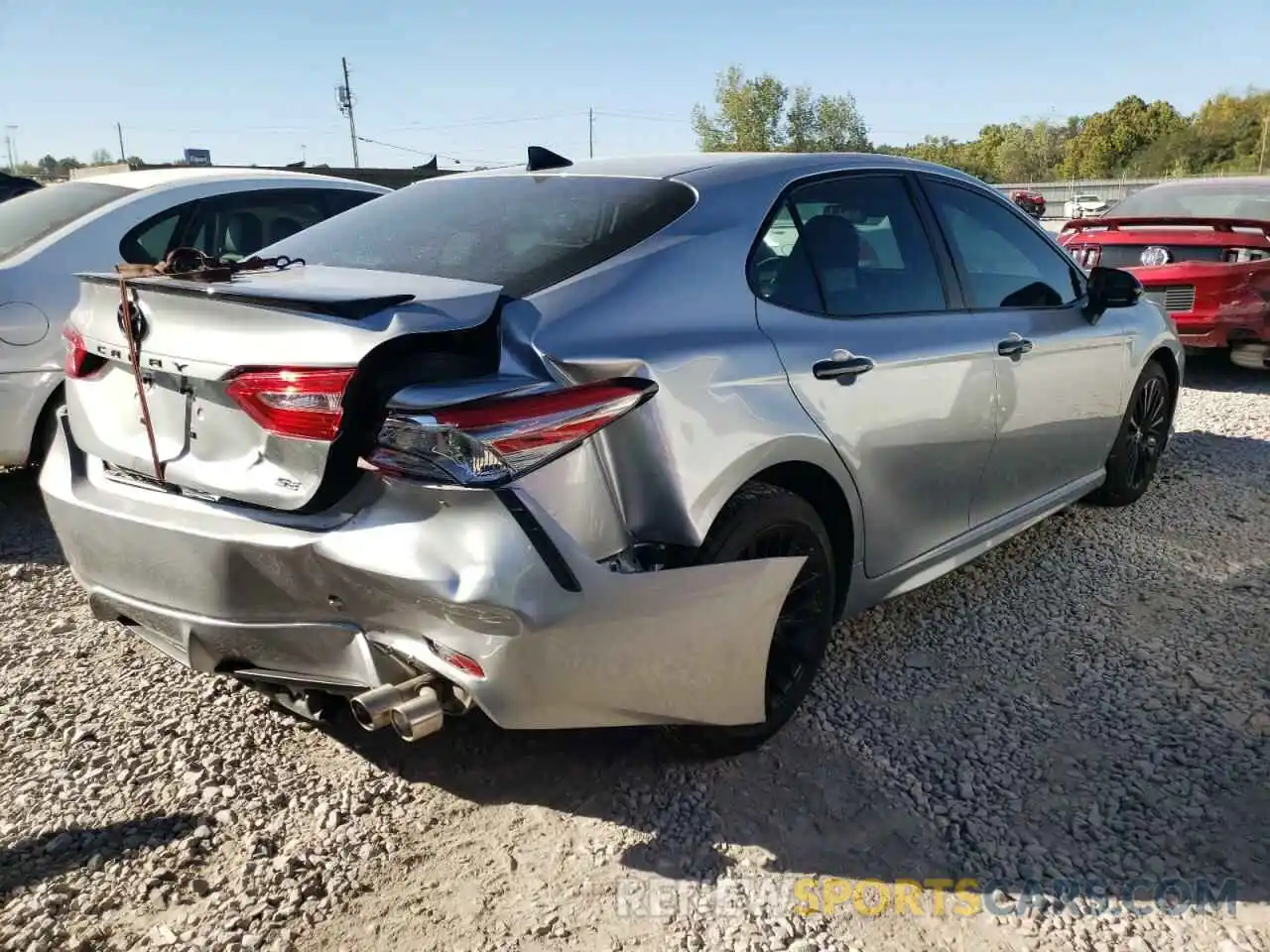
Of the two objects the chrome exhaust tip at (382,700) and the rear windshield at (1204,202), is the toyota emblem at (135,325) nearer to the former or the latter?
the chrome exhaust tip at (382,700)

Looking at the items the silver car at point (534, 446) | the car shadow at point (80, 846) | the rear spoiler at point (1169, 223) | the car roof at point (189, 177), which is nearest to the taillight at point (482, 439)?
the silver car at point (534, 446)

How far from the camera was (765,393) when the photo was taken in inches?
103

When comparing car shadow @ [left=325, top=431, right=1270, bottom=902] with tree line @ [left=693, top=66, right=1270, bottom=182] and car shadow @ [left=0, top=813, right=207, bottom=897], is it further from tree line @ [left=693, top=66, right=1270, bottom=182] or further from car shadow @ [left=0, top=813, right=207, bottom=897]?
tree line @ [left=693, top=66, right=1270, bottom=182]

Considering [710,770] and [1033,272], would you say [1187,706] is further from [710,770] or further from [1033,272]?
[1033,272]

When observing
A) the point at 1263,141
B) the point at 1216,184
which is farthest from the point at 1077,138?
the point at 1216,184

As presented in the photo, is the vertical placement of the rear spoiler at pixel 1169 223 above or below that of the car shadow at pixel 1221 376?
above

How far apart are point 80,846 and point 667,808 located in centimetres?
142

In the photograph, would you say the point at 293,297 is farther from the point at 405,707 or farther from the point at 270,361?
the point at 405,707

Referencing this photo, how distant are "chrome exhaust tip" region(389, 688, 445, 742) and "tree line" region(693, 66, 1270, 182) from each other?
7322cm

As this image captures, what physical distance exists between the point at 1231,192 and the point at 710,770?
27.5 ft

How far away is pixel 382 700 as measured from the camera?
7.03 feet

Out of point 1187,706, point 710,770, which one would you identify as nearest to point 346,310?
point 710,770

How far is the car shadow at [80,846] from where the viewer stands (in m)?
2.35

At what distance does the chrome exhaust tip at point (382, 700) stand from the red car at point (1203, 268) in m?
7.00
